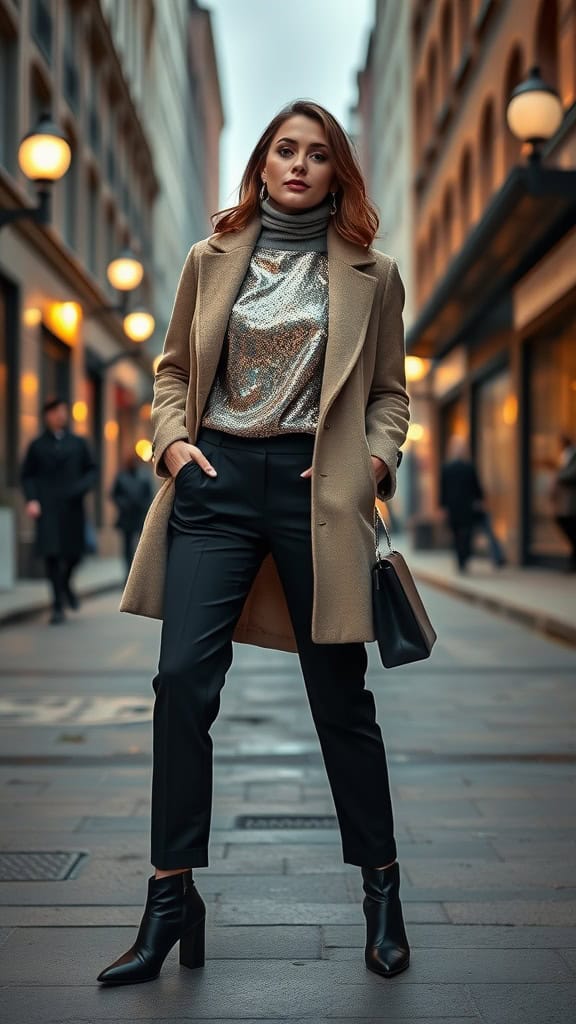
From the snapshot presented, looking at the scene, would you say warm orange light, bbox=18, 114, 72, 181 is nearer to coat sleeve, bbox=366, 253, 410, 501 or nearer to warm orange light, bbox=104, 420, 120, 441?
coat sleeve, bbox=366, 253, 410, 501

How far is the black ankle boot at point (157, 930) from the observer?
268 centimetres

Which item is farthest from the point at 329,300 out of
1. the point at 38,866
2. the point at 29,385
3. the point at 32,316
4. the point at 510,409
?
the point at 510,409

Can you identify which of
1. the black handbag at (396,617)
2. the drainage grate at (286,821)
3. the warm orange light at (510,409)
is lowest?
the drainage grate at (286,821)

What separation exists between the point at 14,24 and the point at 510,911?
17906 mm

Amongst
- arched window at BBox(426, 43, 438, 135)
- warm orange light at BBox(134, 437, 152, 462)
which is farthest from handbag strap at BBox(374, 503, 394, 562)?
warm orange light at BBox(134, 437, 152, 462)

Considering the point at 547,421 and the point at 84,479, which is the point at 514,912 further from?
the point at 547,421

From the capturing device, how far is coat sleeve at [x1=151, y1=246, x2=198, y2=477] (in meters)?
2.97

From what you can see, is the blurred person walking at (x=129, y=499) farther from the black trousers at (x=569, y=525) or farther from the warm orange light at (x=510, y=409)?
the warm orange light at (x=510, y=409)

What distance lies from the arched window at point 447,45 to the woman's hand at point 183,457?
26538mm

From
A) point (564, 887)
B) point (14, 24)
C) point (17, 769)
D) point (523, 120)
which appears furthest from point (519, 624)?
point (14, 24)

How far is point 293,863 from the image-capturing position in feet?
12.1

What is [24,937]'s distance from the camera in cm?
300

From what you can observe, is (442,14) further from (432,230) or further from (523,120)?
(523,120)

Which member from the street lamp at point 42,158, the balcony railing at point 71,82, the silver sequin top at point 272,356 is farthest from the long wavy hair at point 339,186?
the balcony railing at point 71,82
